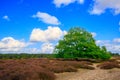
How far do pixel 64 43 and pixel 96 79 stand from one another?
4589 cm

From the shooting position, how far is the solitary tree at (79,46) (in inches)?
2712

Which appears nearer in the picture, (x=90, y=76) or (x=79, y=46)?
(x=90, y=76)

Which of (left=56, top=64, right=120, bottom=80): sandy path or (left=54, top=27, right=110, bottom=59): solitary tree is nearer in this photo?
(left=56, top=64, right=120, bottom=80): sandy path

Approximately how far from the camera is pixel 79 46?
6956 cm

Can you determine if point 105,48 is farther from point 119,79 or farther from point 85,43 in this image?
point 119,79

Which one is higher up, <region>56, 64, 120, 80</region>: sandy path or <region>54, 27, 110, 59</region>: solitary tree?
<region>54, 27, 110, 59</region>: solitary tree

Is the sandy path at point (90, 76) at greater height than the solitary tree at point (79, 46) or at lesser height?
lesser

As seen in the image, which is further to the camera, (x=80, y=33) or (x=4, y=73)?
(x=80, y=33)

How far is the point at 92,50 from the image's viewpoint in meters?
68.9

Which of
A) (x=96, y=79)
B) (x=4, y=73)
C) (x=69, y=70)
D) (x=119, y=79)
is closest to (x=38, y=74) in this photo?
(x=4, y=73)

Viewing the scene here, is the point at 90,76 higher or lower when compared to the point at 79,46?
lower

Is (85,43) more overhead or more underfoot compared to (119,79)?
more overhead

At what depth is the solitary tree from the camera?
226 ft

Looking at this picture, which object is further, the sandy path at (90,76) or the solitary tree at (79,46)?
the solitary tree at (79,46)
